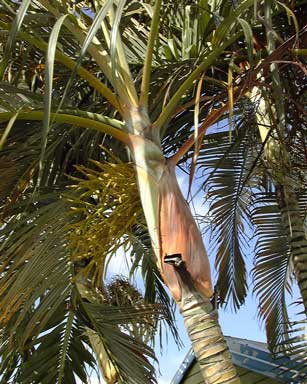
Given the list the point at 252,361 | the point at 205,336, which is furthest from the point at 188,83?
the point at 252,361

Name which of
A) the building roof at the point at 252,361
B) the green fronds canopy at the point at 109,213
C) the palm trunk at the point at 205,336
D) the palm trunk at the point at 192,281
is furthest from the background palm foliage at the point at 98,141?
the building roof at the point at 252,361

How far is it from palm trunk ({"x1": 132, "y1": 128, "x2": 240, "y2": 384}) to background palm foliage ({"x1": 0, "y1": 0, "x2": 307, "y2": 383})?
1.62ft

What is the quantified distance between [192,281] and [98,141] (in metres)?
1.97

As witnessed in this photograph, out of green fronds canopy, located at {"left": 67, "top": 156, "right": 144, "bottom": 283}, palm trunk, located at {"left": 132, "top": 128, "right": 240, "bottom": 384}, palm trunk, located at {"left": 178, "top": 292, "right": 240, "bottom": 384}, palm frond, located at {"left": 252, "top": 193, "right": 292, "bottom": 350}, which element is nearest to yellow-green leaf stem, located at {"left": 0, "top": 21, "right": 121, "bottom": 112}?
green fronds canopy, located at {"left": 67, "top": 156, "right": 144, "bottom": 283}

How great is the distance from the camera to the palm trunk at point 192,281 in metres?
2.96

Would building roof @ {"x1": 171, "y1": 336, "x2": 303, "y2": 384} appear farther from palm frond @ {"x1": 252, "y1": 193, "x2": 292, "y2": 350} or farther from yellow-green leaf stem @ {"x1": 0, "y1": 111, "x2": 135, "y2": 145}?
yellow-green leaf stem @ {"x1": 0, "y1": 111, "x2": 135, "y2": 145}

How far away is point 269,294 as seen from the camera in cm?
611

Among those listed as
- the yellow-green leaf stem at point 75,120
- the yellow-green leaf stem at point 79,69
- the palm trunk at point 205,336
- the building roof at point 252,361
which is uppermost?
the yellow-green leaf stem at point 79,69

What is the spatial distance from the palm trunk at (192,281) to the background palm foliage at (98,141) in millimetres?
493

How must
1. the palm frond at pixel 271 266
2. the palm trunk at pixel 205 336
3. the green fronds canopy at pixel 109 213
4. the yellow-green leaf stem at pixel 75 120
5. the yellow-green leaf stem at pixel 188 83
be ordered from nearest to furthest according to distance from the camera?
the palm trunk at pixel 205 336 < the yellow-green leaf stem at pixel 75 120 < the yellow-green leaf stem at pixel 188 83 < the green fronds canopy at pixel 109 213 < the palm frond at pixel 271 266

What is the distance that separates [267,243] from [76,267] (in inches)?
88.2

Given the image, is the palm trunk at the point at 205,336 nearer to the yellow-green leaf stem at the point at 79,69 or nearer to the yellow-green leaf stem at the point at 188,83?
the yellow-green leaf stem at the point at 188,83

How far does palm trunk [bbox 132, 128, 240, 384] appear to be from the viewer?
9.70 feet

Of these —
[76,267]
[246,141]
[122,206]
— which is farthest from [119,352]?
[246,141]
